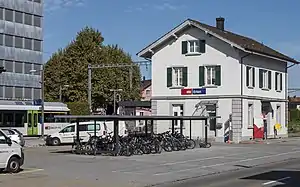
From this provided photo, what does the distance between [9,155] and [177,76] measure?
29038 millimetres

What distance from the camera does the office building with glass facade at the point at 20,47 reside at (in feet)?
264

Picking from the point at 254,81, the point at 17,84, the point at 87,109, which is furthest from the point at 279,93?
the point at 17,84

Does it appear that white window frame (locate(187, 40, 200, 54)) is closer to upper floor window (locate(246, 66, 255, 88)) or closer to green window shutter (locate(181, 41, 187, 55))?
green window shutter (locate(181, 41, 187, 55))

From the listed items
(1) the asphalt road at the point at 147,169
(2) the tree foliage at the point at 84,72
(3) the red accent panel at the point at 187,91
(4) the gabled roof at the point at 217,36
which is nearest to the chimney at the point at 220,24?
(4) the gabled roof at the point at 217,36

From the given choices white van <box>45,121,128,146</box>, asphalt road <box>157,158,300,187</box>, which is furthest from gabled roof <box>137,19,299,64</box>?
asphalt road <box>157,158,300,187</box>

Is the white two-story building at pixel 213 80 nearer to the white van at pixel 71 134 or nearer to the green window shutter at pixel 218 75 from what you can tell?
the green window shutter at pixel 218 75

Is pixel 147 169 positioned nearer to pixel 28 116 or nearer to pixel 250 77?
pixel 250 77

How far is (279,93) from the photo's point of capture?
53.5m

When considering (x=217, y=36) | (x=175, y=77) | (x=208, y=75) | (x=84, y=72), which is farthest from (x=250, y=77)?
(x=84, y=72)

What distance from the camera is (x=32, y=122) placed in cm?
5238

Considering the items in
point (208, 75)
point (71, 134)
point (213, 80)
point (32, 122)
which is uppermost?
point (208, 75)

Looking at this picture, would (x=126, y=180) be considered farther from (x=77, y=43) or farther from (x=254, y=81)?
(x=77, y=43)

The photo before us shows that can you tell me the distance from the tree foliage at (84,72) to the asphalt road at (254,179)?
52968 millimetres

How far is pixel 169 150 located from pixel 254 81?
16234 millimetres
